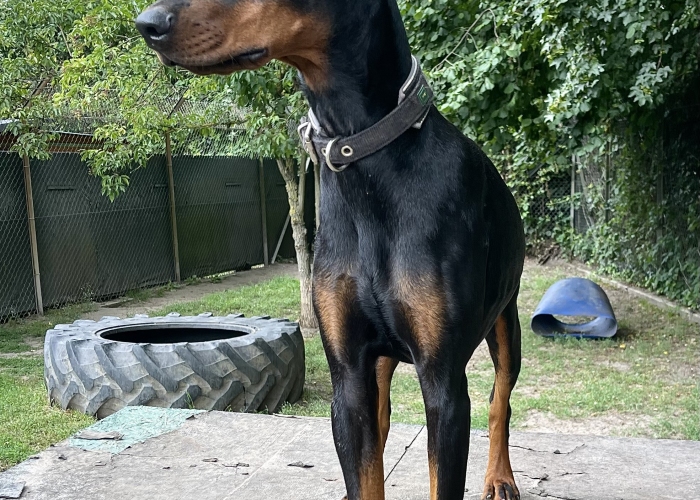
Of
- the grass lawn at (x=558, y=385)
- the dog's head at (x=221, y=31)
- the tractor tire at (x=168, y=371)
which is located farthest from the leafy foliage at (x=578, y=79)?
the dog's head at (x=221, y=31)

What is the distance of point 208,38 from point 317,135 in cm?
54

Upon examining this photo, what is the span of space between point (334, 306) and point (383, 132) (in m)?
0.52

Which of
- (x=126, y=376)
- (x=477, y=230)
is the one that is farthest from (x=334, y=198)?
(x=126, y=376)

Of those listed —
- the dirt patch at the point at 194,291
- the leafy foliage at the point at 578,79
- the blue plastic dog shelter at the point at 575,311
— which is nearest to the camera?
the leafy foliage at the point at 578,79

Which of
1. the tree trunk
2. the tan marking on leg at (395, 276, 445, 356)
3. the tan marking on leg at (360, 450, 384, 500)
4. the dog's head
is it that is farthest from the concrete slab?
the tree trunk

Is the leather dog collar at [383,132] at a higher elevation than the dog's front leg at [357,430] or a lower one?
higher

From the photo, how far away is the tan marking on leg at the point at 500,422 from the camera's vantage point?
9.94 ft

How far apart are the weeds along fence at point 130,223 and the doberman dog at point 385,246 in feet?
26.4

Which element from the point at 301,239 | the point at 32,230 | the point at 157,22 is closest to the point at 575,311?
the point at 301,239

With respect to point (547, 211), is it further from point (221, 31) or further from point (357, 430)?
point (221, 31)

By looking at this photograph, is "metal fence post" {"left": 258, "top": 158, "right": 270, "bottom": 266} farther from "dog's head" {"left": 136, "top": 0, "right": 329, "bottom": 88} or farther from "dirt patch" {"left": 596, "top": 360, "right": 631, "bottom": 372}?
"dog's head" {"left": 136, "top": 0, "right": 329, "bottom": 88}

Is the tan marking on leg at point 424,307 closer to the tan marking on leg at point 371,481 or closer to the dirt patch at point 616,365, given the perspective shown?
the tan marking on leg at point 371,481

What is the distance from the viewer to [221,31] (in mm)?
1848

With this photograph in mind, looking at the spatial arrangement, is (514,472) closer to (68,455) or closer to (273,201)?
(68,455)
